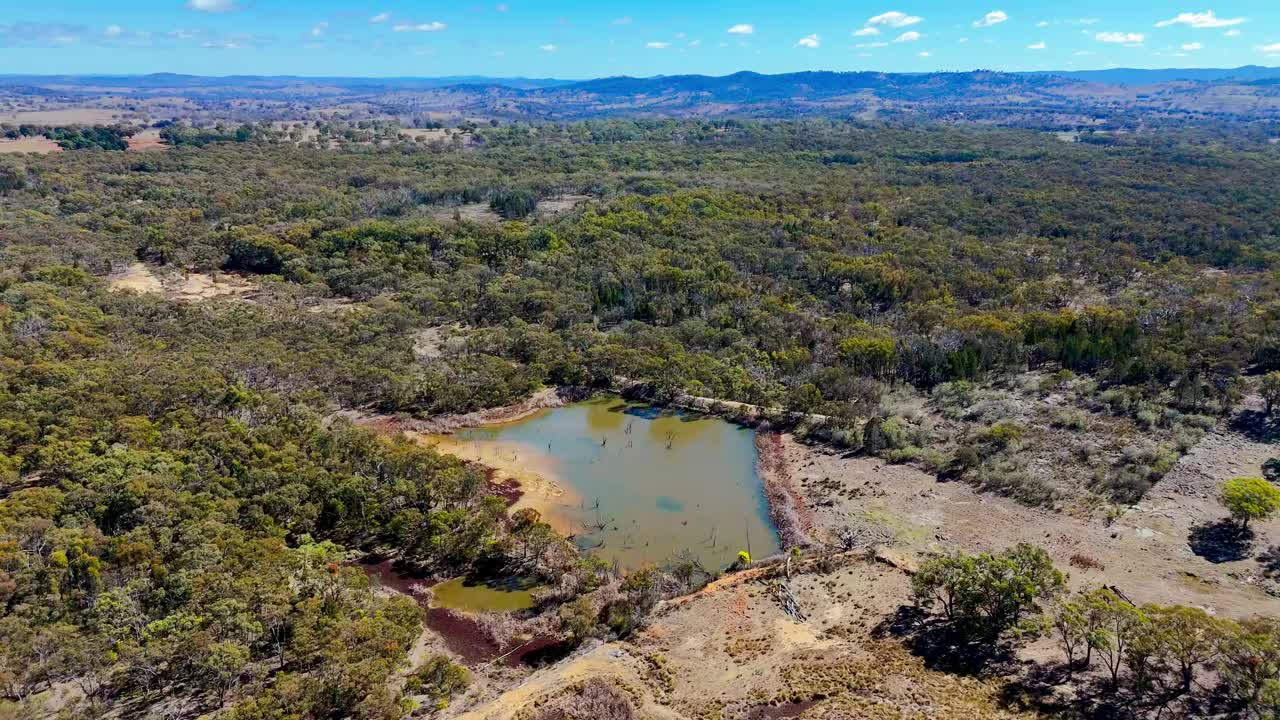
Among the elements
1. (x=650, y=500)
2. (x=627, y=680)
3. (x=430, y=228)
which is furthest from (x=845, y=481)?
(x=430, y=228)

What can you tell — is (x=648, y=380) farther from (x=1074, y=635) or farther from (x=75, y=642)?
(x=75, y=642)

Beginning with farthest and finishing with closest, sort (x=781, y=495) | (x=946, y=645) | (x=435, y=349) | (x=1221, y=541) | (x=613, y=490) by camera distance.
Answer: (x=435, y=349)
(x=613, y=490)
(x=781, y=495)
(x=1221, y=541)
(x=946, y=645)

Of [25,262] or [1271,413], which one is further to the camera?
[25,262]

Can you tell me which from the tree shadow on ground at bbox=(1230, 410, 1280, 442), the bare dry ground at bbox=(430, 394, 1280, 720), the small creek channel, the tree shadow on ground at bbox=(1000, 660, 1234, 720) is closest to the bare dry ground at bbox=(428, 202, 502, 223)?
the small creek channel

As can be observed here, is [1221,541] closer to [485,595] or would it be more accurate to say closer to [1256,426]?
Result: [1256,426]

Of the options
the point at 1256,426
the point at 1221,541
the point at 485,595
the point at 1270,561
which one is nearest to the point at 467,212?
the point at 485,595

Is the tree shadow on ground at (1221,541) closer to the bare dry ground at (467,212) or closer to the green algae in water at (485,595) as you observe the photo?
the green algae in water at (485,595)
